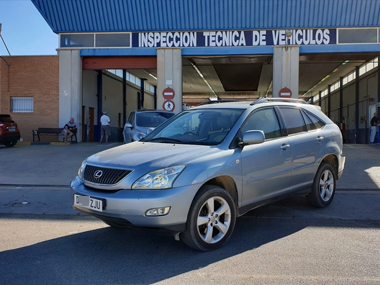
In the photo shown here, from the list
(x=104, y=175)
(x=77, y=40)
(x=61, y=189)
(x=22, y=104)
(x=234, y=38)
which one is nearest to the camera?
(x=104, y=175)

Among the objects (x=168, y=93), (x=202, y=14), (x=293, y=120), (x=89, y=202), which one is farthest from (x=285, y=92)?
(x=89, y=202)

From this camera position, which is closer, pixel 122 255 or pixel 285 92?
pixel 122 255

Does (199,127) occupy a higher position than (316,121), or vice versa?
(316,121)

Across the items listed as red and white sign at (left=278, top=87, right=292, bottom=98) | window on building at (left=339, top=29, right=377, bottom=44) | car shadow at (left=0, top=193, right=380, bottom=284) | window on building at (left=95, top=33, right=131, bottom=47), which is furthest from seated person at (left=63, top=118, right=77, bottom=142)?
car shadow at (left=0, top=193, right=380, bottom=284)

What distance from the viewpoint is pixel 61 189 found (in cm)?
785

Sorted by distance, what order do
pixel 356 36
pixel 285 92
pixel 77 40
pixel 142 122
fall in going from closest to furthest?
pixel 142 122
pixel 285 92
pixel 356 36
pixel 77 40

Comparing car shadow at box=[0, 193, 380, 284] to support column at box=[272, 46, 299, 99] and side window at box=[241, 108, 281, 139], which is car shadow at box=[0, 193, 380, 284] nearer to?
side window at box=[241, 108, 281, 139]

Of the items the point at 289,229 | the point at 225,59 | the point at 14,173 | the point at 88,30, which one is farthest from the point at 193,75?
the point at 289,229

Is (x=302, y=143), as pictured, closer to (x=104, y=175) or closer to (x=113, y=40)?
(x=104, y=175)

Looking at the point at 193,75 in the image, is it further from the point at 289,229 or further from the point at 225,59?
the point at 289,229

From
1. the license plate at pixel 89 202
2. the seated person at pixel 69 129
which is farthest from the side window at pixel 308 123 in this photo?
the seated person at pixel 69 129

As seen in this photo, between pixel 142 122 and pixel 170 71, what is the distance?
8.17 m

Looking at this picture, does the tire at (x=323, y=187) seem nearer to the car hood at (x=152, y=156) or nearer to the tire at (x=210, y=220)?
the tire at (x=210, y=220)

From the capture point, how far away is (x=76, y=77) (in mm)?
20703
